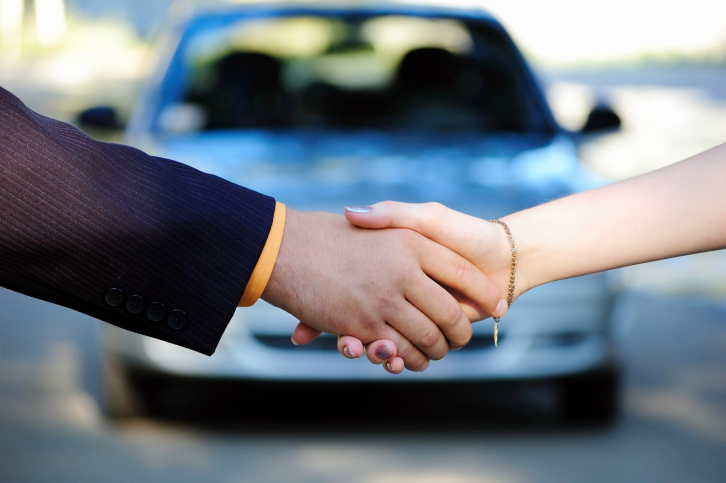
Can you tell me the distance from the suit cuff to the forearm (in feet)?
1.94

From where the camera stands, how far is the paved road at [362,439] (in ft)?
10.3

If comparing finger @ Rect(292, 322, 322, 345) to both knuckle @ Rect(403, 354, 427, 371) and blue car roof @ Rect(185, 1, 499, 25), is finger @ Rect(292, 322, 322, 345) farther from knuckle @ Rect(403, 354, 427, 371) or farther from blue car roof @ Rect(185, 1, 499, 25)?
blue car roof @ Rect(185, 1, 499, 25)

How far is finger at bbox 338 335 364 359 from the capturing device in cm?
203

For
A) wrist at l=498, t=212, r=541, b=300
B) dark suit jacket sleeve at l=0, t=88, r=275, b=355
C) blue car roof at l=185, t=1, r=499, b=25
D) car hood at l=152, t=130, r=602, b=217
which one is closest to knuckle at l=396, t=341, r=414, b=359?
wrist at l=498, t=212, r=541, b=300

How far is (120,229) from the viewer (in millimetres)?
1797

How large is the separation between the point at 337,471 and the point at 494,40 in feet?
7.94

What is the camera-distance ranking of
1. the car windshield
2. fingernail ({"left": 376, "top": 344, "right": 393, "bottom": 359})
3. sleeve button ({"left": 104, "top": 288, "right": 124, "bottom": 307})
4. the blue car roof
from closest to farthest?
sleeve button ({"left": 104, "top": 288, "right": 124, "bottom": 307})
fingernail ({"left": 376, "top": 344, "right": 393, "bottom": 359})
the car windshield
the blue car roof

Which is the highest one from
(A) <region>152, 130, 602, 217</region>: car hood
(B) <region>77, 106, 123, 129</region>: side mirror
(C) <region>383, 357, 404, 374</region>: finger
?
(C) <region>383, 357, 404, 374</region>: finger

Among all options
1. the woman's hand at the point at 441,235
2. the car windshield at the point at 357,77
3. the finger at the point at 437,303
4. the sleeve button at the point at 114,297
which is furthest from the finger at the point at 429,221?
the car windshield at the point at 357,77

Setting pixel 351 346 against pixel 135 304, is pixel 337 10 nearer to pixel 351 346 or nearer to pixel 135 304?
pixel 351 346

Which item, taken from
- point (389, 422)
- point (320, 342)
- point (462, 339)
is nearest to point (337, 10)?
point (320, 342)

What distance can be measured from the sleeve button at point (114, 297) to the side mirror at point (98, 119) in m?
2.50

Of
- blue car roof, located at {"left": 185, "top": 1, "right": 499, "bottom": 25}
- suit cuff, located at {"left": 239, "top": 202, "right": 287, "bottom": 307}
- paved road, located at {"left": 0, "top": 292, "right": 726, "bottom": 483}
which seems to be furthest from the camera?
blue car roof, located at {"left": 185, "top": 1, "right": 499, "bottom": 25}

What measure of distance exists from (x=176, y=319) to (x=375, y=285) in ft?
1.55
